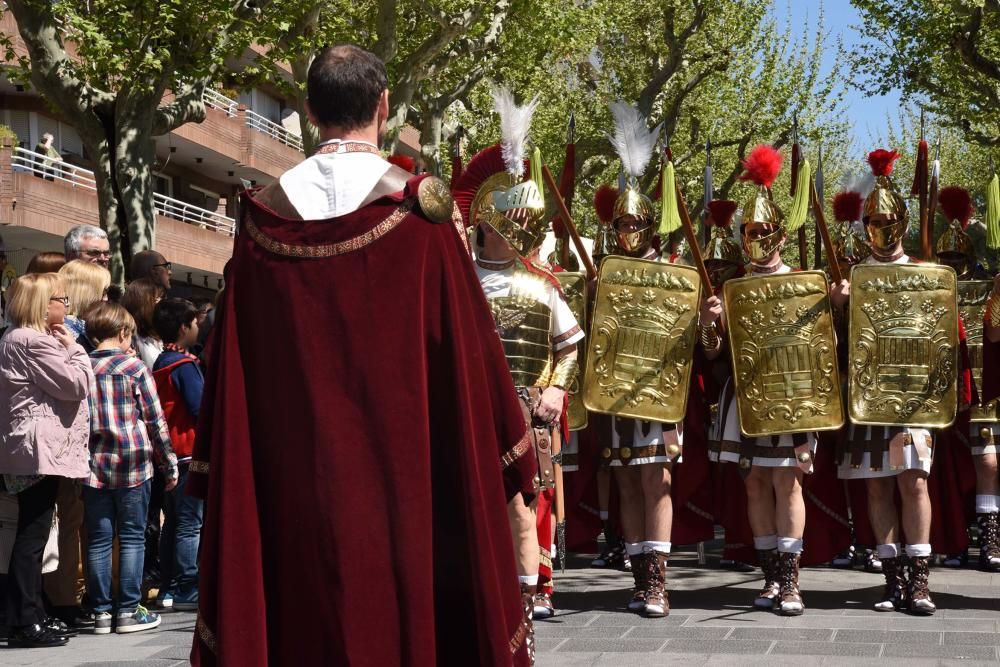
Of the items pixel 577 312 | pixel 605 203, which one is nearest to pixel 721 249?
pixel 605 203

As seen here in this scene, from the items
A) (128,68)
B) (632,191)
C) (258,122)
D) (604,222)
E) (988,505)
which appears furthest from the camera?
(258,122)

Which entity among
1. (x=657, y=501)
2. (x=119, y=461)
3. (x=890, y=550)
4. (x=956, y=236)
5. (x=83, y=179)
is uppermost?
(x=83, y=179)

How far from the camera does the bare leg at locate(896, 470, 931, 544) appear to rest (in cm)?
779

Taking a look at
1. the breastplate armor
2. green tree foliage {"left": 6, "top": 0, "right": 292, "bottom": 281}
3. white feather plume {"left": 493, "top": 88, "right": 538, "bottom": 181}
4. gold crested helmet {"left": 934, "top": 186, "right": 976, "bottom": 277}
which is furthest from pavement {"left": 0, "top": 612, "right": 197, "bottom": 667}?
green tree foliage {"left": 6, "top": 0, "right": 292, "bottom": 281}

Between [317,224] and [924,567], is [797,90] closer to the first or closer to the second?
[924,567]

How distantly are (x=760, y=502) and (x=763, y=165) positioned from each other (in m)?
1.81

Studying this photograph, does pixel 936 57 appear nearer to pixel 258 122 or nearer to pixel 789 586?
pixel 789 586

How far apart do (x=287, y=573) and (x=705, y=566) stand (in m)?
6.42

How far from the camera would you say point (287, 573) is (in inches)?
157

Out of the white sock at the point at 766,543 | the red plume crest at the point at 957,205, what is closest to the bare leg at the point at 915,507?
Result: the white sock at the point at 766,543

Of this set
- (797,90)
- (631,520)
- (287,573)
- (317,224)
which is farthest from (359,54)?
(797,90)

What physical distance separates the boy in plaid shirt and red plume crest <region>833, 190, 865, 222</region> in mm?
4043

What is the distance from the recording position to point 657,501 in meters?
8.02

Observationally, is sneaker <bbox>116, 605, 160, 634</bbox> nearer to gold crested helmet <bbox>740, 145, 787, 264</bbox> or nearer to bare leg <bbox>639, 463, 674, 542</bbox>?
bare leg <bbox>639, 463, 674, 542</bbox>
